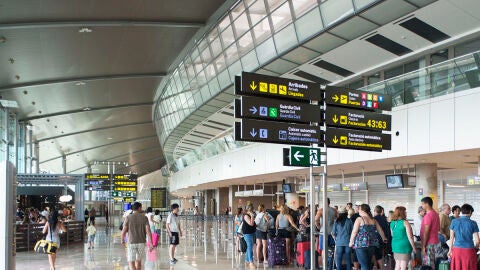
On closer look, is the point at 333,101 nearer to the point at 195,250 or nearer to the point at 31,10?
the point at 195,250

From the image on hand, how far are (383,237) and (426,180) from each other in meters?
9.22

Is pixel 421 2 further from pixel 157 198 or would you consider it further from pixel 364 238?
pixel 157 198

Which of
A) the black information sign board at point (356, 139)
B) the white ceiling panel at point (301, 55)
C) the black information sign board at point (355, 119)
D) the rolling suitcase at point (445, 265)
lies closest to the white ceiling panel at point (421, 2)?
the white ceiling panel at point (301, 55)

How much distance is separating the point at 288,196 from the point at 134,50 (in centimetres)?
1077

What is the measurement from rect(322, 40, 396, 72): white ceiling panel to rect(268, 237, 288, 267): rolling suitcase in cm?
810

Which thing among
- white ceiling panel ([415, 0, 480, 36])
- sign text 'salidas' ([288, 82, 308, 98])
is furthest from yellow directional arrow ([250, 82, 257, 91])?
white ceiling panel ([415, 0, 480, 36])

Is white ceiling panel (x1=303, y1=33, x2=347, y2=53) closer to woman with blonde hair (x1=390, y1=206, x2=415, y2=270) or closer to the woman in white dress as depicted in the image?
woman with blonde hair (x1=390, y1=206, x2=415, y2=270)

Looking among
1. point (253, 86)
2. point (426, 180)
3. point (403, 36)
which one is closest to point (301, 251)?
point (253, 86)

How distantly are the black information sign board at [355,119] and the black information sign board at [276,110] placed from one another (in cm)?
33

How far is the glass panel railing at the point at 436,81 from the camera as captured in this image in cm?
1473

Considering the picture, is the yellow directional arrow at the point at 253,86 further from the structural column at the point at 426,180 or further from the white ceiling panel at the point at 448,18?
the structural column at the point at 426,180

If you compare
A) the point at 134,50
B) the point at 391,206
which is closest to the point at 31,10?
the point at 134,50

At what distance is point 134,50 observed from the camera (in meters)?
27.8

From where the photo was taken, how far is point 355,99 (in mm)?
11945
